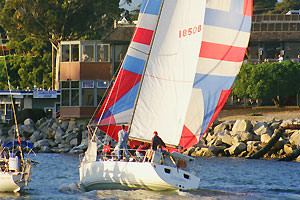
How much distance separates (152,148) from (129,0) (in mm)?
46786

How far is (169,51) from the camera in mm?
25031

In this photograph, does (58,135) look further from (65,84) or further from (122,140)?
(122,140)

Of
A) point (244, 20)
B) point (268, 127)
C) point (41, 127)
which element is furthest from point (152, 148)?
point (41, 127)

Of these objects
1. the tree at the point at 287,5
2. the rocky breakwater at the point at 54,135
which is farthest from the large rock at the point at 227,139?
the tree at the point at 287,5

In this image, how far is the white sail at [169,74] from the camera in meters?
24.5

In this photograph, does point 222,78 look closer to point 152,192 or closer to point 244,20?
point 244,20

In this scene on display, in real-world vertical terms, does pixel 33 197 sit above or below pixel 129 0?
below

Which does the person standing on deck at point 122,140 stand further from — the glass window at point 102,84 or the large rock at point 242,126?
the glass window at point 102,84

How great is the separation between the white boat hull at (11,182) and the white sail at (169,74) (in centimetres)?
412

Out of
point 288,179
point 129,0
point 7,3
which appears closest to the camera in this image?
point 288,179

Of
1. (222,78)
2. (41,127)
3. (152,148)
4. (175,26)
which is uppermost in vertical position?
(175,26)

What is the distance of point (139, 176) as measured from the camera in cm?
2347

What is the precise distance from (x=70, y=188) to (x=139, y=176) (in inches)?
165

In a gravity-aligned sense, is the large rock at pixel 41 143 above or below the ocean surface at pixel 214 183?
below
